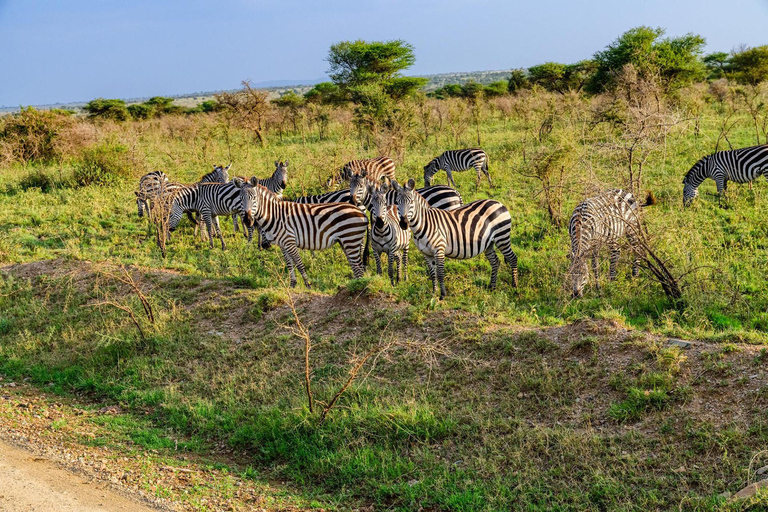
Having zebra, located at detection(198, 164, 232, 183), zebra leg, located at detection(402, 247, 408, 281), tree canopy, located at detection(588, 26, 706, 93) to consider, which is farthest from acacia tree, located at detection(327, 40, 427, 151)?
zebra leg, located at detection(402, 247, 408, 281)

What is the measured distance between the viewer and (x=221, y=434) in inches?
237

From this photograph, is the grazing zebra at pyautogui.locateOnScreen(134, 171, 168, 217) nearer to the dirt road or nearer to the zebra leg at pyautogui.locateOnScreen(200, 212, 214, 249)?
the zebra leg at pyautogui.locateOnScreen(200, 212, 214, 249)

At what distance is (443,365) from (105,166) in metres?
13.8

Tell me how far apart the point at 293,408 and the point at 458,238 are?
4097 mm

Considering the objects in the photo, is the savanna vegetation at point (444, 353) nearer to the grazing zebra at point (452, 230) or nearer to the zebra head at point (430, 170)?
the grazing zebra at point (452, 230)

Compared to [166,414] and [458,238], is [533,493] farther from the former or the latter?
[458,238]

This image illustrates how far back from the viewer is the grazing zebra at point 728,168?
12.8 metres

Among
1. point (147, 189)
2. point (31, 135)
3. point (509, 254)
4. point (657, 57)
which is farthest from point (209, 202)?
point (657, 57)

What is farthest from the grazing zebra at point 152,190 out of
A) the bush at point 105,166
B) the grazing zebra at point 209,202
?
the bush at point 105,166

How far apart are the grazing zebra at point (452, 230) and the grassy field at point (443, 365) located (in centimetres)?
41

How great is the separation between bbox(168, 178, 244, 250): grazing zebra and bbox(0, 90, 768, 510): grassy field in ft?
2.58

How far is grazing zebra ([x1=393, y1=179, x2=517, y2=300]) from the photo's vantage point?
876 cm

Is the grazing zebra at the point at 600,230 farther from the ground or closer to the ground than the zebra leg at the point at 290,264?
farther from the ground

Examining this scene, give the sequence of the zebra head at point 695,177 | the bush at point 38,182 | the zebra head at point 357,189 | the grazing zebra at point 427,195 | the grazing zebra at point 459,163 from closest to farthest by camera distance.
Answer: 1. the grazing zebra at point 427,195
2. the zebra head at point 357,189
3. the zebra head at point 695,177
4. the grazing zebra at point 459,163
5. the bush at point 38,182
